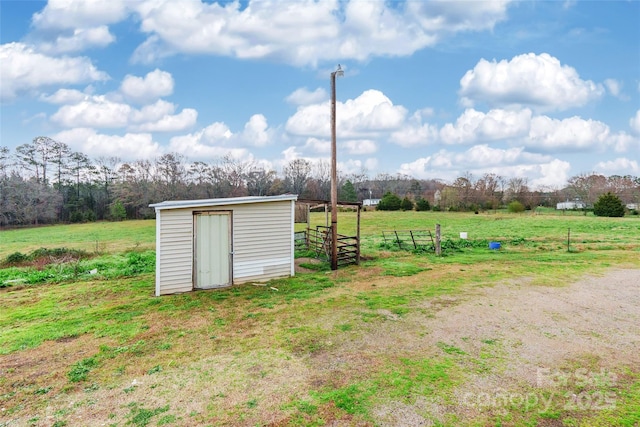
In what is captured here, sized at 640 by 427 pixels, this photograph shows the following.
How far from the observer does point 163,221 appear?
840 cm

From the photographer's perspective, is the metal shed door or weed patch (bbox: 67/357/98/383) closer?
weed patch (bbox: 67/357/98/383)

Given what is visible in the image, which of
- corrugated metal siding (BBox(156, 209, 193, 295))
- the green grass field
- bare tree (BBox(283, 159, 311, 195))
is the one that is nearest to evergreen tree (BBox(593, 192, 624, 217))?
the green grass field

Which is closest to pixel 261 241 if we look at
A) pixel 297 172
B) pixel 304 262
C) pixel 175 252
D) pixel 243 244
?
pixel 243 244

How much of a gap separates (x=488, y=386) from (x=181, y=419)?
3.53 m

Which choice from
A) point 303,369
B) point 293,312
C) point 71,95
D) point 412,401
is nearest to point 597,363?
point 412,401

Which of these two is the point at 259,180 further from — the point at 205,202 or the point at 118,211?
the point at 205,202

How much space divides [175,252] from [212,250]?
92cm

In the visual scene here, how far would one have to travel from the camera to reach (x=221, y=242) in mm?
9195

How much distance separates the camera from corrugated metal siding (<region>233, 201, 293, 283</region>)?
939 cm

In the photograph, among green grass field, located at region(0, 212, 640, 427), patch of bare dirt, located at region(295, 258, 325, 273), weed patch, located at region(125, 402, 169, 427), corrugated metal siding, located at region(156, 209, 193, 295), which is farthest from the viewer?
patch of bare dirt, located at region(295, 258, 325, 273)

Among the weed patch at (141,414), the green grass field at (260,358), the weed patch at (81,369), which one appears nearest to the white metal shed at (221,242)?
the green grass field at (260,358)

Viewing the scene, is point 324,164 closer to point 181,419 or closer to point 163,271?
point 163,271

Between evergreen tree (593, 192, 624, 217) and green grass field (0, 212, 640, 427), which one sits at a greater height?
evergreen tree (593, 192, 624, 217)

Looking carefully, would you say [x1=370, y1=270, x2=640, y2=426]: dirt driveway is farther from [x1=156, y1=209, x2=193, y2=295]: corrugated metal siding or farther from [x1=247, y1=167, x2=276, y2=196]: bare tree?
[x1=247, y1=167, x2=276, y2=196]: bare tree
